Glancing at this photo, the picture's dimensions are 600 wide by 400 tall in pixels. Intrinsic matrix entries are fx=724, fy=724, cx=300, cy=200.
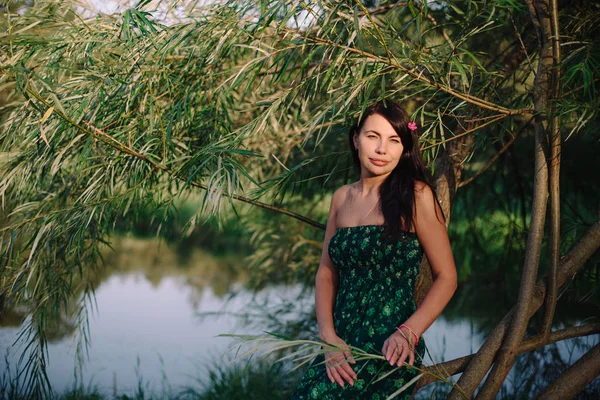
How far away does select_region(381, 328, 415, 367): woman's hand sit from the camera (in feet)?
4.83

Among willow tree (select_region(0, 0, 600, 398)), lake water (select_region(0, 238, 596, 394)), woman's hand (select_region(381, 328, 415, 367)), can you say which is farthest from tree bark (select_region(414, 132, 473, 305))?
lake water (select_region(0, 238, 596, 394))

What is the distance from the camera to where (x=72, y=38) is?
208cm

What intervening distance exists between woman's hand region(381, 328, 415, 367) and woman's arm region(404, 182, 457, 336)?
0.03 metres

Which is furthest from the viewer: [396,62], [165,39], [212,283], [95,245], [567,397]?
[212,283]

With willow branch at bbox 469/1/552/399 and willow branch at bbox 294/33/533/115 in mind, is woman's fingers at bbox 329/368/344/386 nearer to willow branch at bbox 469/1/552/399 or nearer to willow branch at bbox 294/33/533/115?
willow branch at bbox 469/1/552/399

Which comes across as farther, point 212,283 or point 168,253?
point 168,253

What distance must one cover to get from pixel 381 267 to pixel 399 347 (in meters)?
0.19

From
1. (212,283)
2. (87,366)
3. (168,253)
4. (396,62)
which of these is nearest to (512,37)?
(396,62)

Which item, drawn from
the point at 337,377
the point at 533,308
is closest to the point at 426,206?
the point at 337,377

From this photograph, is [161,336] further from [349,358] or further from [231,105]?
[349,358]

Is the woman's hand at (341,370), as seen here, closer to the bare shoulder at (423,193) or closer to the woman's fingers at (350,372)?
the woman's fingers at (350,372)

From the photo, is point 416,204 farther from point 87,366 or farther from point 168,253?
point 168,253

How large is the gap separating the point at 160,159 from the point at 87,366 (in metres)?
2.65

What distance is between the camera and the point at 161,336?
16.6ft
